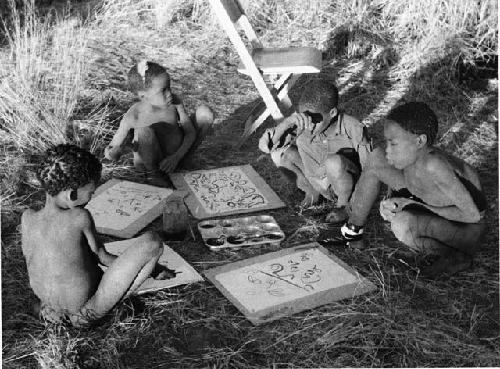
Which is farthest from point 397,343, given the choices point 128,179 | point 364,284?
point 128,179

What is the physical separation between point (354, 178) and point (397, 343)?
3.92 feet

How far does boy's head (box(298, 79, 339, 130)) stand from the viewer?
12.2 feet

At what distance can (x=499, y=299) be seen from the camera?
326 cm

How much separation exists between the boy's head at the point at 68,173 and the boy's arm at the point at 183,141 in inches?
65.3

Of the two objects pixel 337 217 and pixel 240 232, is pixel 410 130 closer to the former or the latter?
pixel 337 217

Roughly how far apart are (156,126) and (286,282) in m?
1.51

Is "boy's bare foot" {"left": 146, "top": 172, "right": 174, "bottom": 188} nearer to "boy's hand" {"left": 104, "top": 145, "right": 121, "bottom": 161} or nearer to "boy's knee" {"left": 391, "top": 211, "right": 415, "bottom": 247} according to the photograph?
"boy's hand" {"left": 104, "top": 145, "right": 121, "bottom": 161}

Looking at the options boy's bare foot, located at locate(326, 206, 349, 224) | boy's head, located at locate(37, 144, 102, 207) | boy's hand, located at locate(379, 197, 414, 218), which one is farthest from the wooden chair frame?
boy's head, located at locate(37, 144, 102, 207)

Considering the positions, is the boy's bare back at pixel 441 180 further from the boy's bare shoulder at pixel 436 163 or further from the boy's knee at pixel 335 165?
the boy's knee at pixel 335 165

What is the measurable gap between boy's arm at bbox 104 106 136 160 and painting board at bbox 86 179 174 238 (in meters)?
0.17

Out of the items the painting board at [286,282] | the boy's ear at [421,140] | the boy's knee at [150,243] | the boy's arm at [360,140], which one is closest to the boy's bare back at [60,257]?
the boy's knee at [150,243]

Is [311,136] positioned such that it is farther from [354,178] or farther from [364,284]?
[364,284]

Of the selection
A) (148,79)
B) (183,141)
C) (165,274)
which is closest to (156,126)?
(183,141)

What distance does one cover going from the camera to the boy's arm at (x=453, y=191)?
3.16 metres
